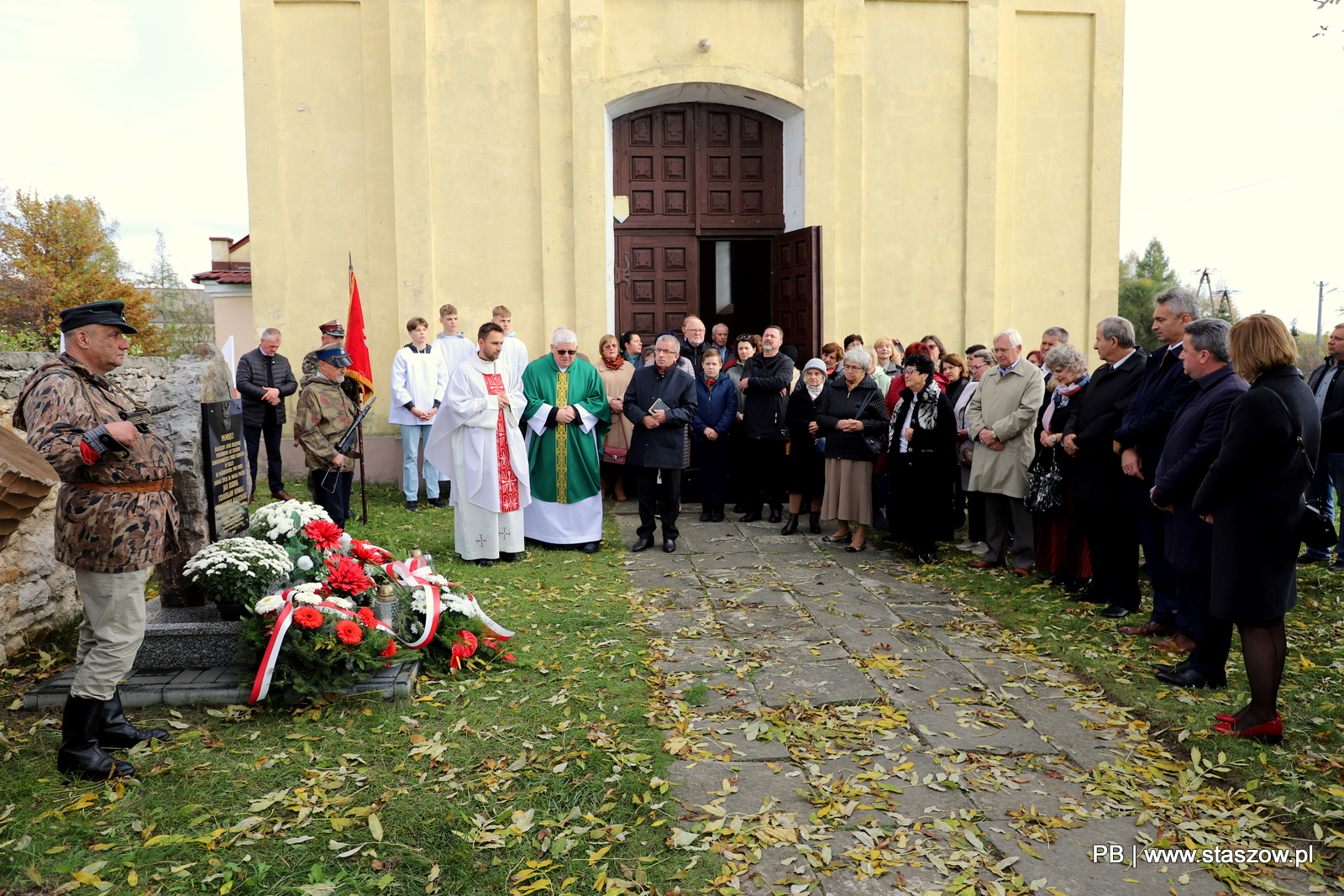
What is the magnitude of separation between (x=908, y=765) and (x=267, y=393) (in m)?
8.49

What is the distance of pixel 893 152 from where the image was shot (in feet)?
41.5

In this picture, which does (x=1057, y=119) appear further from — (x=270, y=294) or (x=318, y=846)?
(x=318, y=846)

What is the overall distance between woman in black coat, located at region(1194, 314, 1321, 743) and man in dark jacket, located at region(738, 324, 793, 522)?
18.9ft

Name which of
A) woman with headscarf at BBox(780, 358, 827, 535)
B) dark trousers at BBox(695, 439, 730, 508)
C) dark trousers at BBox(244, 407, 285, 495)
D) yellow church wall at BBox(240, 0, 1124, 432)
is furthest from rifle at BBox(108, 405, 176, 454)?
yellow church wall at BBox(240, 0, 1124, 432)

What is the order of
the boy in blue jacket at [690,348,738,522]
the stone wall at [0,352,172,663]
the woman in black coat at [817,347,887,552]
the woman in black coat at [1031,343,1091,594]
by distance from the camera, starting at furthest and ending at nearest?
the boy in blue jacket at [690,348,738,522] < the woman in black coat at [817,347,887,552] < the woman in black coat at [1031,343,1091,594] < the stone wall at [0,352,172,663]

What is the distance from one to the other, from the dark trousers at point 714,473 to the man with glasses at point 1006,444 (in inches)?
121

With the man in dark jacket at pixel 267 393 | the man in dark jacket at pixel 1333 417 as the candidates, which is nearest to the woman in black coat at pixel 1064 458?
the man in dark jacket at pixel 1333 417

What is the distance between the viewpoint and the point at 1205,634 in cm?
510

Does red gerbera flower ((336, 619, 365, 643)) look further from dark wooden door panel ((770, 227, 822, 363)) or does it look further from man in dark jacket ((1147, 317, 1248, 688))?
dark wooden door panel ((770, 227, 822, 363))

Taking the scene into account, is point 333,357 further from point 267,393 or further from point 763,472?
point 763,472

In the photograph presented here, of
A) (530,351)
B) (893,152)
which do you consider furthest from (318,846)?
(893,152)

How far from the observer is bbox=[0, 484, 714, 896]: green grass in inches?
135

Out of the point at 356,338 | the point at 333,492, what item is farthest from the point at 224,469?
the point at 356,338

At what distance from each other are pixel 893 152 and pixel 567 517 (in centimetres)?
710
